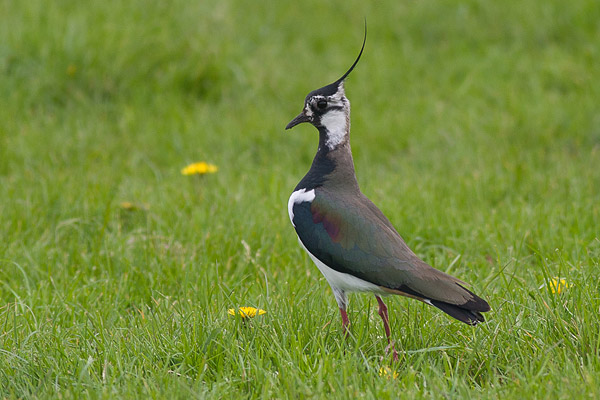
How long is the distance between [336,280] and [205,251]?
1.42 metres

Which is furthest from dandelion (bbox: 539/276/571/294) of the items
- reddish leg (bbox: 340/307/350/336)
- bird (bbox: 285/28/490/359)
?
reddish leg (bbox: 340/307/350/336)

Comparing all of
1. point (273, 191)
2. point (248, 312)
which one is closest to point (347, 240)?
point (248, 312)

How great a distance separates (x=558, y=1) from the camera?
8.96 metres

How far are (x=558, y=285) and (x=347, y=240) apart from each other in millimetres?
984

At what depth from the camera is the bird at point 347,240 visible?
308 centimetres

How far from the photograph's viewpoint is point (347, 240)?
129 inches

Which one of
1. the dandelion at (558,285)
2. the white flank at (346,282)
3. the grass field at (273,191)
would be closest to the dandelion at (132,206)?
the grass field at (273,191)

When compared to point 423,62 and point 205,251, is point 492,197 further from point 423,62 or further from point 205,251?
point 423,62

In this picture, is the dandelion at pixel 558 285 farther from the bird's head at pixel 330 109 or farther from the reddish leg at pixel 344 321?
the bird's head at pixel 330 109

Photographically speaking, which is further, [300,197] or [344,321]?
[300,197]

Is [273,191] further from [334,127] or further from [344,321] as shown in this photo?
[344,321]

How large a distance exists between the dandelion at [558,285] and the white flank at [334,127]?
1.19 meters

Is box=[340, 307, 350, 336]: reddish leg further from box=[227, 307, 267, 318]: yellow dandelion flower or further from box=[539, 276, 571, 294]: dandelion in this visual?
box=[539, 276, 571, 294]: dandelion

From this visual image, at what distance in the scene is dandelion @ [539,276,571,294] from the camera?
3.37 m
